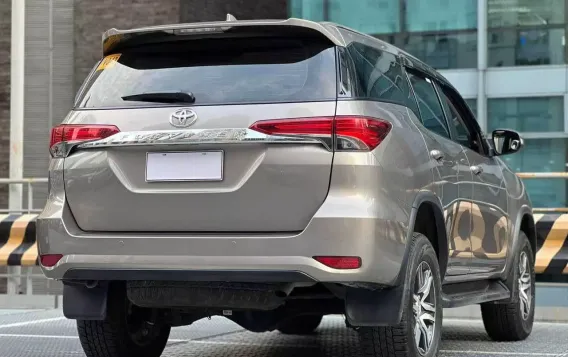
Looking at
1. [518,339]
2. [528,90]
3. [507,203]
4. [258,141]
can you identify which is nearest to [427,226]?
[258,141]

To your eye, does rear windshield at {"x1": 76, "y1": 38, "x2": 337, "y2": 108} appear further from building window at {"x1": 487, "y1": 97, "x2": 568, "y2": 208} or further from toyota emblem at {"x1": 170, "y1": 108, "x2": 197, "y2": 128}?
building window at {"x1": 487, "y1": 97, "x2": 568, "y2": 208}

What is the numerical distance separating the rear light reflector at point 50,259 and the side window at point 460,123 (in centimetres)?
256

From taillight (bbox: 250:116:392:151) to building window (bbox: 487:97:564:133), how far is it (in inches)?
502

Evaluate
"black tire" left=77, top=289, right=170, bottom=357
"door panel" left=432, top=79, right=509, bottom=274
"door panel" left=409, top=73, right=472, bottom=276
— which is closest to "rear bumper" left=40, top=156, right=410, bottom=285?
"black tire" left=77, top=289, right=170, bottom=357

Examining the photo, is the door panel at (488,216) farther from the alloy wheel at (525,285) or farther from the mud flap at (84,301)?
the mud flap at (84,301)

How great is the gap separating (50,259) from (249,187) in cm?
107

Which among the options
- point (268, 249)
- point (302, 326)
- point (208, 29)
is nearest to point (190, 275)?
point (268, 249)

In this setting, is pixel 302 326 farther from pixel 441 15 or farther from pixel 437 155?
pixel 441 15

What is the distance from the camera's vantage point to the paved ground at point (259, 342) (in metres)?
6.83

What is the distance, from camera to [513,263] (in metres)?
7.24

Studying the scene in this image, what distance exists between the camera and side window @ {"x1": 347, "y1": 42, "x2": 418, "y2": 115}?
16.7ft

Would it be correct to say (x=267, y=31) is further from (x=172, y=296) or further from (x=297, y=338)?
(x=297, y=338)

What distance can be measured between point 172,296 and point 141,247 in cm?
37

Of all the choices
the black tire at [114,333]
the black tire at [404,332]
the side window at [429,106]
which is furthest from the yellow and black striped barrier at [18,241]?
the black tire at [404,332]
